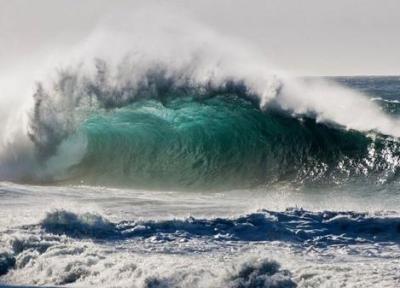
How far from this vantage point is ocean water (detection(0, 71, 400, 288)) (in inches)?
338

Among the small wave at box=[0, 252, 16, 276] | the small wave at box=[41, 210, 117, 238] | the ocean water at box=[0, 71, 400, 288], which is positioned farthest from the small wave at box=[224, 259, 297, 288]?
the small wave at box=[41, 210, 117, 238]

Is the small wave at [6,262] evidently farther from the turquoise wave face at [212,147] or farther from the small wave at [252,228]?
the turquoise wave face at [212,147]

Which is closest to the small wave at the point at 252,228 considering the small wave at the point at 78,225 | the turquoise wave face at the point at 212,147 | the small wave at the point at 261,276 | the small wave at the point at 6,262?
the small wave at the point at 78,225

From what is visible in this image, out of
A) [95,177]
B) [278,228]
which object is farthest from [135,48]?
[278,228]

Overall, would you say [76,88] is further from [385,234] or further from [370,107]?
[385,234]

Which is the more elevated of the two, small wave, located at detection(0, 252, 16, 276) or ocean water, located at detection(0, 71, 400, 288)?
ocean water, located at detection(0, 71, 400, 288)

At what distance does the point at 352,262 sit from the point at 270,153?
376 inches

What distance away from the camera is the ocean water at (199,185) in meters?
8.59

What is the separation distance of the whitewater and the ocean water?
3cm

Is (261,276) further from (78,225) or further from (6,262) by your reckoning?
(78,225)

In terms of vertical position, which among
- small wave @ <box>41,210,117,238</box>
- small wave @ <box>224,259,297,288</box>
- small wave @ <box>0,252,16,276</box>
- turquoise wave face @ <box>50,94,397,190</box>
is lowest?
small wave @ <box>0,252,16,276</box>

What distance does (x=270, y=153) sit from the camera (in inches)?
722

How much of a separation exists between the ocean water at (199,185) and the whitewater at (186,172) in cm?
3

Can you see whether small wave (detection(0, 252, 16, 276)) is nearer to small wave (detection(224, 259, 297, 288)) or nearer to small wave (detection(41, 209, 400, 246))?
small wave (detection(41, 209, 400, 246))
